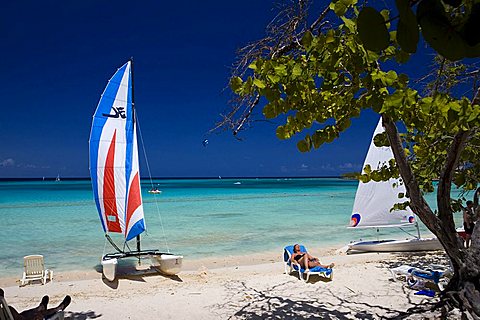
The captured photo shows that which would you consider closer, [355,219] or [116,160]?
[116,160]

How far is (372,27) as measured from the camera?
710mm

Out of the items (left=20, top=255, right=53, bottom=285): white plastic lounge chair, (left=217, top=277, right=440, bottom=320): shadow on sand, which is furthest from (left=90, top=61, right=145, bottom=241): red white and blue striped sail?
(left=217, top=277, right=440, bottom=320): shadow on sand

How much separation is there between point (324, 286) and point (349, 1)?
5.70 metres

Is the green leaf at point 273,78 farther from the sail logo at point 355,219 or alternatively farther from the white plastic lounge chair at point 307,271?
the sail logo at point 355,219

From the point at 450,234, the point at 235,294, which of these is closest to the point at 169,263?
the point at 235,294

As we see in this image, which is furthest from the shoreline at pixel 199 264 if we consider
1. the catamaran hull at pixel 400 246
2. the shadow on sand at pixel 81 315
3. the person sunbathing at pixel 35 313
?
the person sunbathing at pixel 35 313

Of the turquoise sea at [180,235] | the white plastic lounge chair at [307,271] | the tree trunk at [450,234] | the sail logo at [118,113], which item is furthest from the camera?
the turquoise sea at [180,235]

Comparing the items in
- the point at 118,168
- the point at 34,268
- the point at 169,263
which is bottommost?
the point at 34,268

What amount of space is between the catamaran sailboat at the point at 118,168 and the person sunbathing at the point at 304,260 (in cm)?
228

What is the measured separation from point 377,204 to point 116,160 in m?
6.59

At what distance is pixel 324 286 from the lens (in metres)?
6.82

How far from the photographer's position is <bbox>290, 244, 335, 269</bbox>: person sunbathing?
24.2 feet

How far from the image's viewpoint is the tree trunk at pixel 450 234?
3.18 metres

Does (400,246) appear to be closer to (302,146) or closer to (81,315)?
(81,315)
